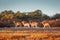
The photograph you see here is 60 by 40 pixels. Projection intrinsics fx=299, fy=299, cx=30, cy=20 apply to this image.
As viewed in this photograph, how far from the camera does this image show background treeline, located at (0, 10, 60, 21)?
507 inches

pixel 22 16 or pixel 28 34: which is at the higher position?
pixel 22 16

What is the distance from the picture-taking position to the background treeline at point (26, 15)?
12.9 m

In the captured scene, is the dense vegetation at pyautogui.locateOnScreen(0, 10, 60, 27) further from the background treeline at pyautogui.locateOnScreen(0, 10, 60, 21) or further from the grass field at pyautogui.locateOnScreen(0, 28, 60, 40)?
the grass field at pyautogui.locateOnScreen(0, 28, 60, 40)

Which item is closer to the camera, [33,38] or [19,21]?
[33,38]

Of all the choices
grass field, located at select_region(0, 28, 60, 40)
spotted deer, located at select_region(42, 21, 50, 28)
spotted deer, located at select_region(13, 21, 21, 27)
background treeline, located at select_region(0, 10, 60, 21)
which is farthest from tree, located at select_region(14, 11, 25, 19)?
spotted deer, located at select_region(42, 21, 50, 28)

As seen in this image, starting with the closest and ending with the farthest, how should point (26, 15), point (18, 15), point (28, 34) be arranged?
point (28, 34)
point (18, 15)
point (26, 15)

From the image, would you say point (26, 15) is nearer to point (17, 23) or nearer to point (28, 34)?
point (17, 23)

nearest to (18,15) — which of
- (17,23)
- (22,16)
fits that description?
(22,16)

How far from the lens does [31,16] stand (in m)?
13.0

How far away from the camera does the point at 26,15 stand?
13.0m

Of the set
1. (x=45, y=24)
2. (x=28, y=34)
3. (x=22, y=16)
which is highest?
(x=22, y=16)

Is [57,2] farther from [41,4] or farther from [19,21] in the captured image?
[19,21]

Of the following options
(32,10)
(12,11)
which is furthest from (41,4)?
(12,11)

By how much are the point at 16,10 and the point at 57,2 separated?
1851 millimetres
